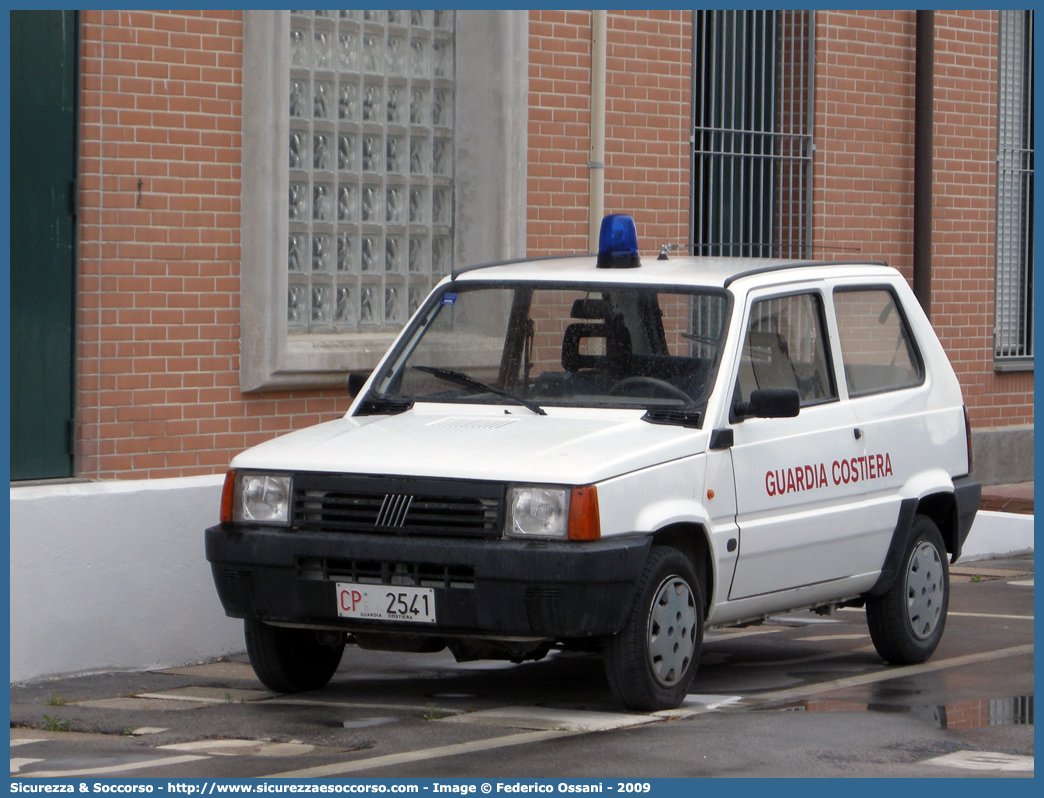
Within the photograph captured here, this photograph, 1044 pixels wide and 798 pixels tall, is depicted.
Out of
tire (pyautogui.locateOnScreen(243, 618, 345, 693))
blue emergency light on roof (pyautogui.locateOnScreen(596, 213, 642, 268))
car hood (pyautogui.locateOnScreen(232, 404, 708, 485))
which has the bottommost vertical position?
tire (pyautogui.locateOnScreen(243, 618, 345, 693))

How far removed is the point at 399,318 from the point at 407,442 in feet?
13.7

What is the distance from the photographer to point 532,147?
12242 mm

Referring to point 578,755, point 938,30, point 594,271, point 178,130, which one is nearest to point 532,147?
point 178,130

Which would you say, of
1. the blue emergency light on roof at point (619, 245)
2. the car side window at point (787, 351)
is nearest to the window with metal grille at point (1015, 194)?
the car side window at point (787, 351)

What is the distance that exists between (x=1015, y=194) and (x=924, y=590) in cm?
837

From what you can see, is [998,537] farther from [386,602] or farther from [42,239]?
[386,602]

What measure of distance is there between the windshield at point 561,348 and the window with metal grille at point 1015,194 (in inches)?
340

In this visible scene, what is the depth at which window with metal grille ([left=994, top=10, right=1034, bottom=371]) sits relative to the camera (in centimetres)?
1645

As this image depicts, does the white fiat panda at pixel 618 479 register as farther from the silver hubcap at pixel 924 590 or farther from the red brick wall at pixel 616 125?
the red brick wall at pixel 616 125

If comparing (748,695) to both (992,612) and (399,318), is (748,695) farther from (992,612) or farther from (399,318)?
(399,318)

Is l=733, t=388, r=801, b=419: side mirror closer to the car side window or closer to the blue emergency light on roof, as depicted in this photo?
the car side window

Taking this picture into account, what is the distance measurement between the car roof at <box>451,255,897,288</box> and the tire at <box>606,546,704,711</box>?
4.68 feet

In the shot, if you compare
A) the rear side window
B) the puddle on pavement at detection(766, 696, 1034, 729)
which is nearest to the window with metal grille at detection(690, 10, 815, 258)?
the rear side window

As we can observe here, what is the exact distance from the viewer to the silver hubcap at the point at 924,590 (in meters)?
9.05
